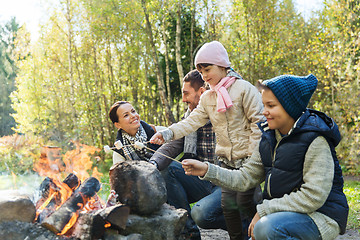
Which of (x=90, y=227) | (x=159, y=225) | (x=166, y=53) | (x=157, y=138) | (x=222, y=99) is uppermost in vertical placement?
(x=166, y=53)

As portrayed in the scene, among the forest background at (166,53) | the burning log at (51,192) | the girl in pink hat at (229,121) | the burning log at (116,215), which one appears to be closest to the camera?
the burning log at (116,215)

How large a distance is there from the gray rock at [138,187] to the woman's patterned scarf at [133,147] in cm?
82

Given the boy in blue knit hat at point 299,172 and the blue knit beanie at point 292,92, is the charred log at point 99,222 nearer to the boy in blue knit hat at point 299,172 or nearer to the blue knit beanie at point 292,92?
the boy in blue knit hat at point 299,172

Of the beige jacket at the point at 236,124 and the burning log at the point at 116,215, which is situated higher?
the beige jacket at the point at 236,124

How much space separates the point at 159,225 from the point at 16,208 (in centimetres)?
106

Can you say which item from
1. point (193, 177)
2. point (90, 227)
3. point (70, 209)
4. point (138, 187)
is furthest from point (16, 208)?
point (193, 177)

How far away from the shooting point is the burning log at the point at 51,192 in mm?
2691

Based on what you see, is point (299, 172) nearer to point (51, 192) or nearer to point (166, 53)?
point (51, 192)

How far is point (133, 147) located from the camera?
3.64 metres

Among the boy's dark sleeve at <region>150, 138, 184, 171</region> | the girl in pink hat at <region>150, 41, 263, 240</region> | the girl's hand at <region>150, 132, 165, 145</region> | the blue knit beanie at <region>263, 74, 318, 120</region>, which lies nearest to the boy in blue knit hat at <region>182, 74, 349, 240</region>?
the blue knit beanie at <region>263, 74, 318, 120</region>

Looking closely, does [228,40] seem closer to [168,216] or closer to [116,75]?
[116,75]

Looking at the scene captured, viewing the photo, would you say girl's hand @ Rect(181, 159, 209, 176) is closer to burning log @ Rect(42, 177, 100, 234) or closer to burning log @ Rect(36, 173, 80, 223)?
burning log @ Rect(42, 177, 100, 234)

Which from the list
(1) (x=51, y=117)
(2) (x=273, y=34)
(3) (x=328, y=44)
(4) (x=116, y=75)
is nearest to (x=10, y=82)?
(1) (x=51, y=117)

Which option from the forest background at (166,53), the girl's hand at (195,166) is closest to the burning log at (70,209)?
the girl's hand at (195,166)
